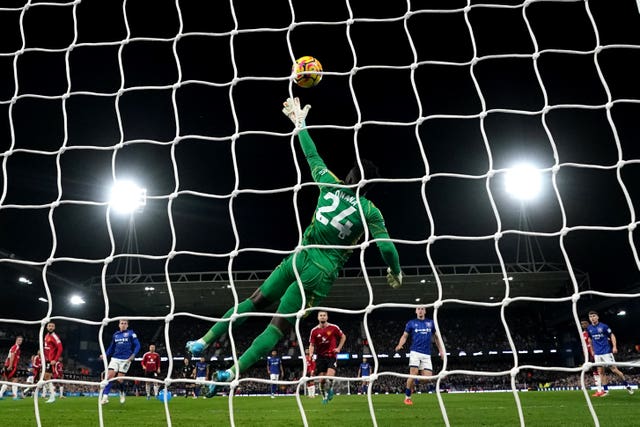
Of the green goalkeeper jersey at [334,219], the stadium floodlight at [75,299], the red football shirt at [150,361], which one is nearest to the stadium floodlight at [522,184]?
the red football shirt at [150,361]

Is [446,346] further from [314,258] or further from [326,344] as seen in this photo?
[314,258]

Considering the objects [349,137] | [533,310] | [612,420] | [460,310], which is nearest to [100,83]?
[349,137]

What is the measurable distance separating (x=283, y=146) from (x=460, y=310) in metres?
18.7

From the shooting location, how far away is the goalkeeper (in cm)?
365

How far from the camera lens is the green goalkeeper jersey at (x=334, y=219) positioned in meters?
3.81

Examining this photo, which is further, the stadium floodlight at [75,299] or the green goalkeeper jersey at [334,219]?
the stadium floodlight at [75,299]

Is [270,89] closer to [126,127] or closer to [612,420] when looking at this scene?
[126,127]

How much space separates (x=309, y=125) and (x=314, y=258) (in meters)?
3.27

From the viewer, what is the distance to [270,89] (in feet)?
43.3

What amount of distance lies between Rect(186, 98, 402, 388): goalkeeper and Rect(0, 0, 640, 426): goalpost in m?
0.29

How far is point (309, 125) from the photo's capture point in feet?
22.3

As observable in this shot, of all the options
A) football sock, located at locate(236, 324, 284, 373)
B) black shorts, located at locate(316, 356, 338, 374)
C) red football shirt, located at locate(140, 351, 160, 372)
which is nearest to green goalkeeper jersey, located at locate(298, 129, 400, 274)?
football sock, located at locate(236, 324, 284, 373)

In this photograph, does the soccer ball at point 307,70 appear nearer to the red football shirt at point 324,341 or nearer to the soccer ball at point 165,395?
the soccer ball at point 165,395

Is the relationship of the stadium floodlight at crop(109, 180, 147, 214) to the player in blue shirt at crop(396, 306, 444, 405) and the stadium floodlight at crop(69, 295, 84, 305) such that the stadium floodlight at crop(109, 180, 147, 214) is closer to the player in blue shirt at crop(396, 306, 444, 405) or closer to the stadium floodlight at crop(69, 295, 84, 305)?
the player in blue shirt at crop(396, 306, 444, 405)
